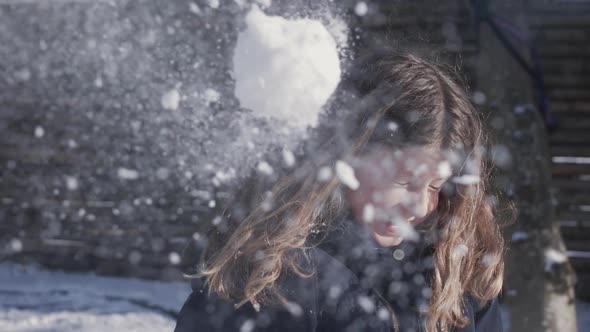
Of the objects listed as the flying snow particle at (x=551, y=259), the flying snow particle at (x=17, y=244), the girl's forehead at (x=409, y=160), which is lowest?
the flying snow particle at (x=17, y=244)

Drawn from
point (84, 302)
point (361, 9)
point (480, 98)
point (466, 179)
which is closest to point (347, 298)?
point (466, 179)

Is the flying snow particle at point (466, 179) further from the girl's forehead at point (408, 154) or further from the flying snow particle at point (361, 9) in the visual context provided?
the flying snow particle at point (361, 9)

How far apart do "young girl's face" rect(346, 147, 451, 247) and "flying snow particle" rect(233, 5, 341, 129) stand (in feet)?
3.91

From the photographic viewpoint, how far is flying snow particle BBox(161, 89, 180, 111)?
4672 millimetres

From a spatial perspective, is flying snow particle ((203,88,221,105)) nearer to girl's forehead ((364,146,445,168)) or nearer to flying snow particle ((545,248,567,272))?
flying snow particle ((545,248,567,272))

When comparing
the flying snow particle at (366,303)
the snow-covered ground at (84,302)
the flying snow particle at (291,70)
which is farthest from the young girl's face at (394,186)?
the snow-covered ground at (84,302)

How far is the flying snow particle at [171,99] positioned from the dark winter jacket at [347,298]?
3191 mm

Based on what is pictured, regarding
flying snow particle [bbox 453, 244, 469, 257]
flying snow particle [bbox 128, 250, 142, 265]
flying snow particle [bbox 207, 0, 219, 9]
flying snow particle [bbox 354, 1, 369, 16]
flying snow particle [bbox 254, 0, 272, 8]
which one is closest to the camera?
flying snow particle [bbox 453, 244, 469, 257]

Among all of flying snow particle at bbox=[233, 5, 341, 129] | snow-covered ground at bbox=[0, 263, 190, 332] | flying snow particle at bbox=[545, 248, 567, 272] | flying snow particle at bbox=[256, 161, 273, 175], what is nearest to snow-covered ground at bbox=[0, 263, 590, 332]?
snow-covered ground at bbox=[0, 263, 190, 332]

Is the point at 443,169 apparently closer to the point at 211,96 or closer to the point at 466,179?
the point at 466,179

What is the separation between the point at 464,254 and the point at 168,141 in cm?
321

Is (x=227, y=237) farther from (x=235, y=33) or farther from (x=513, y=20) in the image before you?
(x=235, y=33)

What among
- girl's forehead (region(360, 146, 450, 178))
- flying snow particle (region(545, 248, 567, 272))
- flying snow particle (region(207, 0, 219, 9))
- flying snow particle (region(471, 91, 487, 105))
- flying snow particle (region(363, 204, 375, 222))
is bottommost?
flying snow particle (region(545, 248, 567, 272))

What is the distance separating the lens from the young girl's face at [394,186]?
160 centimetres
